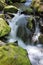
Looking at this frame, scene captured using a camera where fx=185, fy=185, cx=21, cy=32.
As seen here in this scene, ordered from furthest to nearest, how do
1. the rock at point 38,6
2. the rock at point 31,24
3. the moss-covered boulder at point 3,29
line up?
the rock at point 38,6 < the rock at point 31,24 < the moss-covered boulder at point 3,29

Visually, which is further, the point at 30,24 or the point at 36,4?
the point at 36,4

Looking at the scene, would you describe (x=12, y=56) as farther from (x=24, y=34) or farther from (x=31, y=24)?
(x=31, y=24)

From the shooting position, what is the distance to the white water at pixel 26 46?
8.08 m

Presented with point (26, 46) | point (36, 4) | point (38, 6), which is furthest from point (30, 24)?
point (36, 4)

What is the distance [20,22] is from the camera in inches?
438

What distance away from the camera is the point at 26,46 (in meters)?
9.59

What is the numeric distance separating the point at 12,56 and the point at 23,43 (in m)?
4.03

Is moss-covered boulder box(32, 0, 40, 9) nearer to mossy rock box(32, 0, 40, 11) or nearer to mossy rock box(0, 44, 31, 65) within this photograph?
mossy rock box(32, 0, 40, 11)

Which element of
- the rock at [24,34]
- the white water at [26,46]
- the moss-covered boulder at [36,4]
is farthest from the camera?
the moss-covered boulder at [36,4]

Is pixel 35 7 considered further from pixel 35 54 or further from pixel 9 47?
pixel 9 47

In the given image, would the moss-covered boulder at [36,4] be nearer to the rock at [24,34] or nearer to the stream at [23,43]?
the stream at [23,43]

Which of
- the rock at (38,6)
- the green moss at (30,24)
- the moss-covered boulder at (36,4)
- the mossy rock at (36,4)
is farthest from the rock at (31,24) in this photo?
the moss-covered boulder at (36,4)

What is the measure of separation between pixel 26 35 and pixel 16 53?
404 cm

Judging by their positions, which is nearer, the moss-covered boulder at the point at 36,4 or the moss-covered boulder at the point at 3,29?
the moss-covered boulder at the point at 3,29
